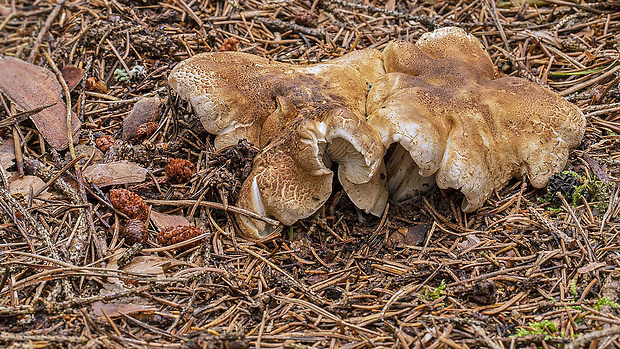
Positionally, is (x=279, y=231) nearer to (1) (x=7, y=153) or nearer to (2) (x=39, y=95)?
(1) (x=7, y=153)

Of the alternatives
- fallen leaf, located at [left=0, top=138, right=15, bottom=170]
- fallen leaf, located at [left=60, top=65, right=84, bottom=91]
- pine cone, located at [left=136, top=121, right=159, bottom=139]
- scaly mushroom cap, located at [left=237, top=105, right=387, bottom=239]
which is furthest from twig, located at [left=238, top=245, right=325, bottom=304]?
fallen leaf, located at [left=60, top=65, right=84, bottom=91]

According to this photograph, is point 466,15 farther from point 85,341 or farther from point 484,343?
point 85,341

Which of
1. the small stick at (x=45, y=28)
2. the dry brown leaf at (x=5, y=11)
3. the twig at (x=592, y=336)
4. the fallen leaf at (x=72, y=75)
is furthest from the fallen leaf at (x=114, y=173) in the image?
the dry brown leaf at (x=5, y=11)

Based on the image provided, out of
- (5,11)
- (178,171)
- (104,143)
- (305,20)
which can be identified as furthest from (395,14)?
(5,11)

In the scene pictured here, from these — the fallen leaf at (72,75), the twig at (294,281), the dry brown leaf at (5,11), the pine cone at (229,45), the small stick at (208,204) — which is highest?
the pine cone at (229,45)

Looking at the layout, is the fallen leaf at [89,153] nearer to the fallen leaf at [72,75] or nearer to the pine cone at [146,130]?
the pine cone at [146,130]

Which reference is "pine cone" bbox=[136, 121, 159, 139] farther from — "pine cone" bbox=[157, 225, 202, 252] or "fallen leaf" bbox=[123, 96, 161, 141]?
"pine cone" bbox=[157, 225, 202, 252]
